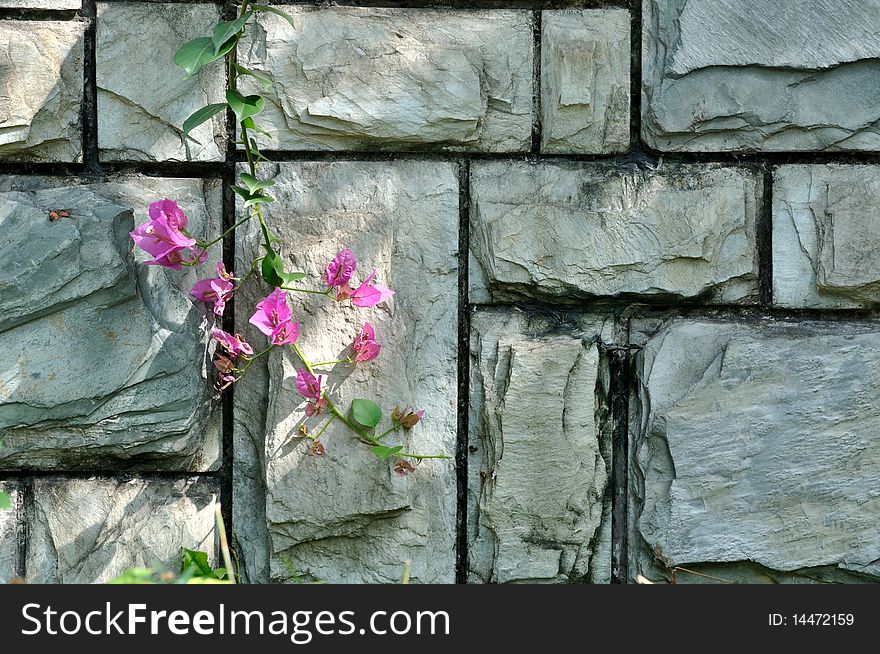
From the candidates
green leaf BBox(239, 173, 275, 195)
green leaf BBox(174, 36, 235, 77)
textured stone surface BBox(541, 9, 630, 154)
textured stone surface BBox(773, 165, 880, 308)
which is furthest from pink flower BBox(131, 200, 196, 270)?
textured stone surface BBox(773, 165, 880, 308)

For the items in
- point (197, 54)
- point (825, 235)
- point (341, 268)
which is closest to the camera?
point (197, 54)

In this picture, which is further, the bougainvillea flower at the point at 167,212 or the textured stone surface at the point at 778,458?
the textured stone surface at the point at 778,458

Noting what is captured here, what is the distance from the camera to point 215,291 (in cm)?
164

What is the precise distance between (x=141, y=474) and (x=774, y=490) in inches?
45.8

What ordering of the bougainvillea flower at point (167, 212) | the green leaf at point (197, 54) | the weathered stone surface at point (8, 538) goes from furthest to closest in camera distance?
the weathered stone surface at point (8, 538), the bougainvillea flower at point (167, 212), the green leaf at point (197, 54)

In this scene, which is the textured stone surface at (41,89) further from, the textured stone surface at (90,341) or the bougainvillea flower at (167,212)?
the bougainvillea flower at (167,212)

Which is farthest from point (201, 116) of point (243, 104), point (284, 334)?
point (284, 334)

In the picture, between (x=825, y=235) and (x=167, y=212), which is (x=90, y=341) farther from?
(x=825, y=235)

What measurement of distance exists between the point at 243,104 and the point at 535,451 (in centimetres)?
80

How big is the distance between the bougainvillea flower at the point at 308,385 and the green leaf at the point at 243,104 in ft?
1.49

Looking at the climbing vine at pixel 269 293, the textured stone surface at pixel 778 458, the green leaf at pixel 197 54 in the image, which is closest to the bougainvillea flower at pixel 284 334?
the climbing vine at pixel 269 293

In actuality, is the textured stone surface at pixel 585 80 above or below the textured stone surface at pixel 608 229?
above

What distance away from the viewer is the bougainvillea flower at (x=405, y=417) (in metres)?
1.67

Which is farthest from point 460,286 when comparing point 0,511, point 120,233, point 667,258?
point 0,511
